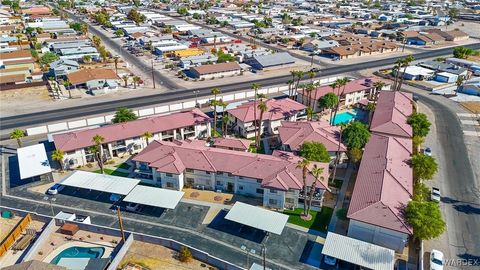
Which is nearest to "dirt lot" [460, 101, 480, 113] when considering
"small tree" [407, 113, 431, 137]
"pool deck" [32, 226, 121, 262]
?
"small tree" [407, 113, 431, 137]

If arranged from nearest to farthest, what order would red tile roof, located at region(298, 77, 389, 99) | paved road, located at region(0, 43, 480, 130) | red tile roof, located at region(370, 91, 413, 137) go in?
red tile roof, located at region(370, 91, 413, 137) → paved road, located at region(0, 43, 480, 130) → red tile roof, located at region(298, 77, 389, 99)

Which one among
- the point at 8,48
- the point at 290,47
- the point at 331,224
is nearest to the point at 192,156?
the point at 331,224

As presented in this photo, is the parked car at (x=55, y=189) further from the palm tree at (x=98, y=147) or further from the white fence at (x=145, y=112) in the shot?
the white fence at (x=145, y=112)

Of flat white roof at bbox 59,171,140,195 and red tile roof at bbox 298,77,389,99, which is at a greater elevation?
red tile roof at bbox 298,77,389,99

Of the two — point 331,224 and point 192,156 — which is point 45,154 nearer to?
point 192,156

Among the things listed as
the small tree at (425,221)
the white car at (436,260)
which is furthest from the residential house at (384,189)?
the white car at (436,260)

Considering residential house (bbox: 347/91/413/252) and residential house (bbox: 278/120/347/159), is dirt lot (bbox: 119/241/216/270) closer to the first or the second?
residential house (bbox: 347/91/413/252)

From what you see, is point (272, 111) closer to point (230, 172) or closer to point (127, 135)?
point (230, 172)
